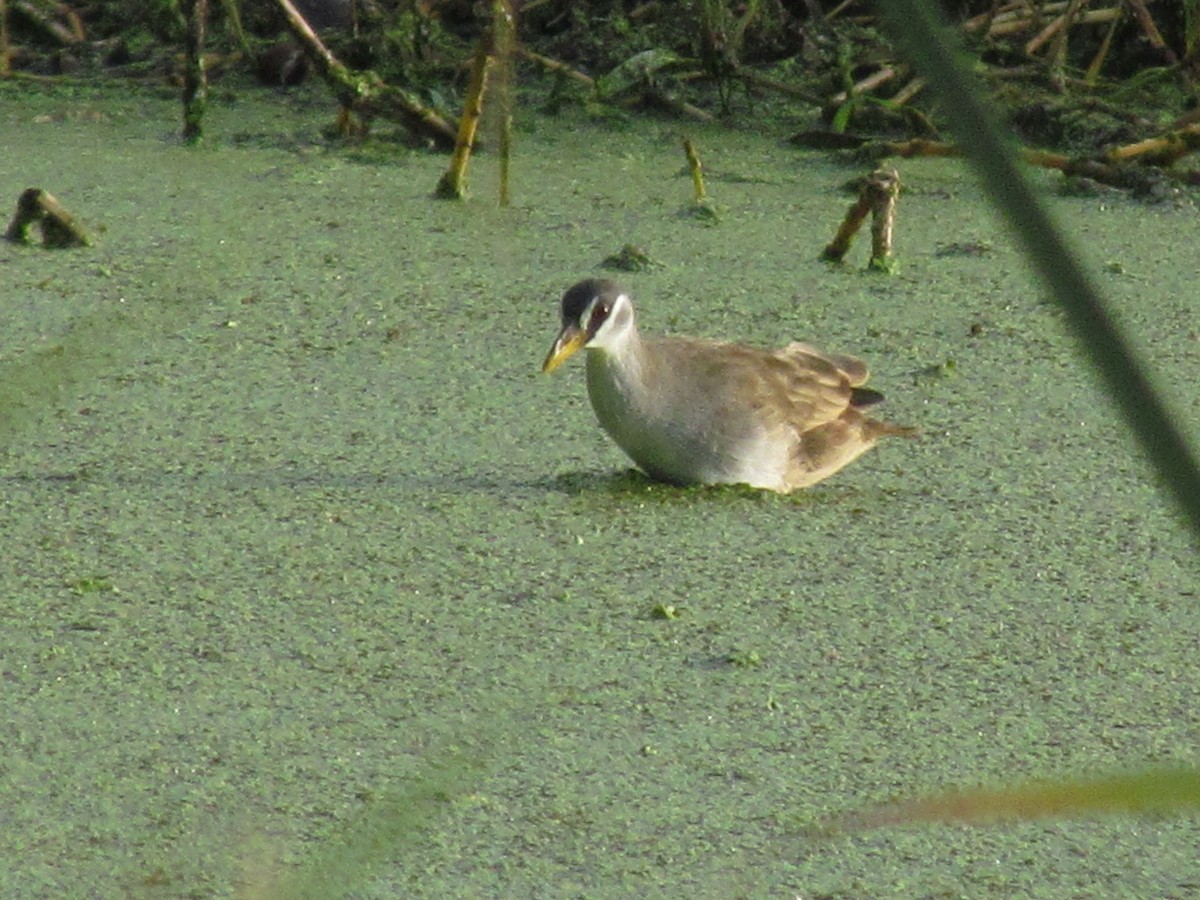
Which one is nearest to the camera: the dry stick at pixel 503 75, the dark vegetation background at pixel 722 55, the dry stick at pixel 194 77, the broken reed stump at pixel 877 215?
the dry stick at pixel 503 75

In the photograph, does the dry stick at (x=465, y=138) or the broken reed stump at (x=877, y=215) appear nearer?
the broken reed stump at (x=877, y=215)

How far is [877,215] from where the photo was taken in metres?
2.68

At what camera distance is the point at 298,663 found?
5.45 ft

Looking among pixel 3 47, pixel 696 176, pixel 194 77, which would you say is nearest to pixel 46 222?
pixel 194 77

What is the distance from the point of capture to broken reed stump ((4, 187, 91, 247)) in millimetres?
2715

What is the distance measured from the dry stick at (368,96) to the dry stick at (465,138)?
0.23 m

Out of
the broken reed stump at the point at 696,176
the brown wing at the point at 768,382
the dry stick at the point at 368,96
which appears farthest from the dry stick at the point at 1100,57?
the brown wing at the point at 768,382

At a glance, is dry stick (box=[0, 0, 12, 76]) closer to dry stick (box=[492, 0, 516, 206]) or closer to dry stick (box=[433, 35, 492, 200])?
dry stick (box=[433, 35, 492, 200])

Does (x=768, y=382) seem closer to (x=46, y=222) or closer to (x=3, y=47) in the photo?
(x=46, y=222)

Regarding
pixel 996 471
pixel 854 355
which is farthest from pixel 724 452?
pixel 854 355

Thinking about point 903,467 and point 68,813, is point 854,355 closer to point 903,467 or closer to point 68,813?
point 903,467

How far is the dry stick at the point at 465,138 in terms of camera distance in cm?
286

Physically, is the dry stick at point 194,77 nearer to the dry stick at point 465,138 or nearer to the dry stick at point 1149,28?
the dry stick at point 465,138

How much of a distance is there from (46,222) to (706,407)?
1.15 metres
